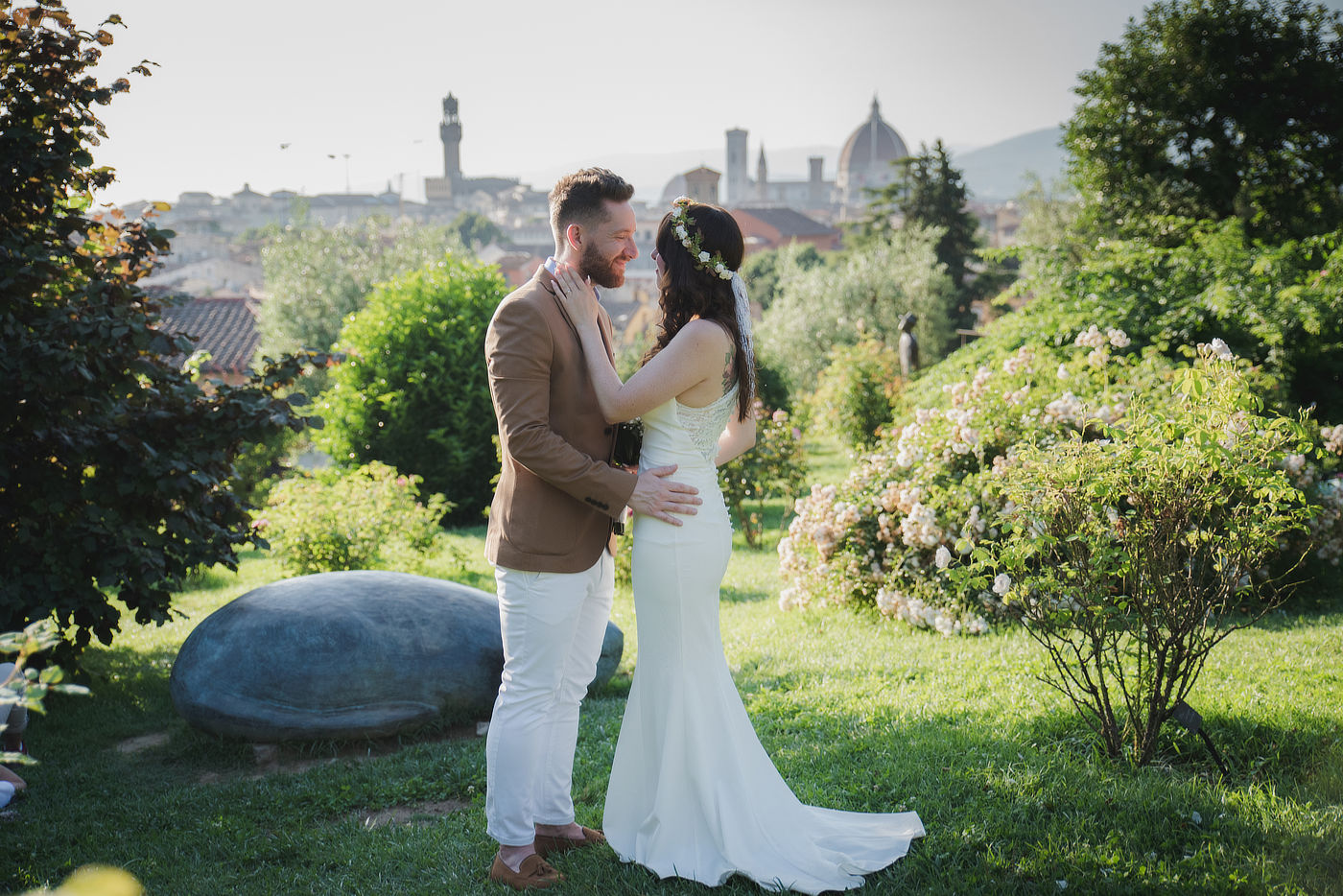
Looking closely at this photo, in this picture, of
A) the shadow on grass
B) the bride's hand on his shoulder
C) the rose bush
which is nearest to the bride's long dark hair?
the bride's hand on his shoulder

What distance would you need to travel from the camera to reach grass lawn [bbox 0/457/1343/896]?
123 inches

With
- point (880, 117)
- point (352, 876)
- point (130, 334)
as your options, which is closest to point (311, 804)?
point (352, 876)

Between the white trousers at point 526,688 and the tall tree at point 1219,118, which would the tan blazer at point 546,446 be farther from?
the tall tree at point 1219,118

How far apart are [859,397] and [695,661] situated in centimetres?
1214

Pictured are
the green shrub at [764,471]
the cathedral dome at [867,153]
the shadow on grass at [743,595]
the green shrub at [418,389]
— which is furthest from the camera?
the cathedral dome at [867,153]

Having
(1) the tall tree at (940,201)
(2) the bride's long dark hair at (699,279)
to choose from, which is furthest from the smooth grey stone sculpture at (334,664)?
(1) the tall tree at (940,201)

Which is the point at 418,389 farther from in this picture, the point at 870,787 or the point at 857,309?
the point at 857,309

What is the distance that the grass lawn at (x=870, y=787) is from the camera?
10.3 ft

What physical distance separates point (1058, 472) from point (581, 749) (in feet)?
8.25

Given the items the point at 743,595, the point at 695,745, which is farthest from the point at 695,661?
the point at 743,595

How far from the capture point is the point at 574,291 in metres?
3.22

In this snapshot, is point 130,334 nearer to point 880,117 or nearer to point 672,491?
point 672,491

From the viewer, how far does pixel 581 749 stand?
4512 mm

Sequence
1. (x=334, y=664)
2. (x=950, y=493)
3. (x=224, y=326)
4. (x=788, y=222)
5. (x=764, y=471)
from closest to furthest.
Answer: (x=334, y=664) < (x=950, y=493) < (x=764, y=471) < (x=224, y=326) < (x=788, y=222)
